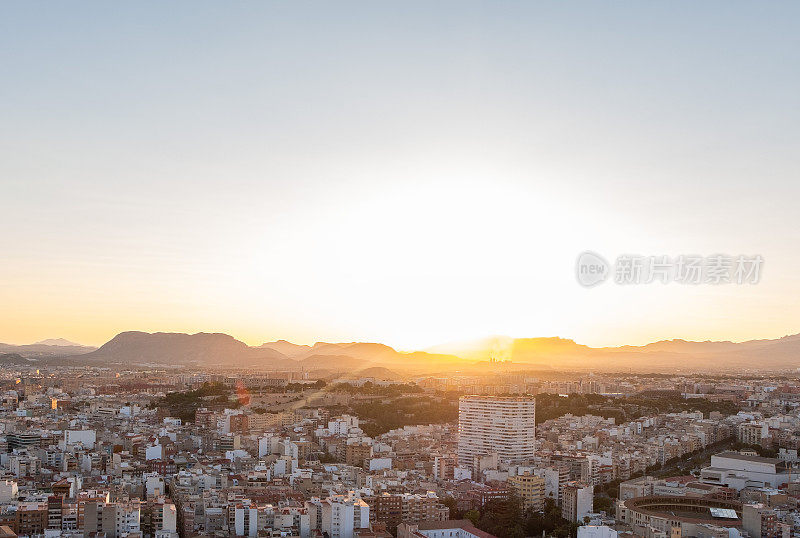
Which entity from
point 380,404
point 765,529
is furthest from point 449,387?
point 765,529

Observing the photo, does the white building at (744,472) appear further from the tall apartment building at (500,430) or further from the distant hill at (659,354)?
the distant hill at (659,354)

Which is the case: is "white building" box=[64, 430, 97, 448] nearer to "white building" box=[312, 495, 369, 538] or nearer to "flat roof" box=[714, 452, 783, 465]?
"white building" box=[312, 495, 369, 538]

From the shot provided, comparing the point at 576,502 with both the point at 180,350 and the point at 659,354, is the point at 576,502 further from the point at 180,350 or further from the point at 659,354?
the point at 659,354

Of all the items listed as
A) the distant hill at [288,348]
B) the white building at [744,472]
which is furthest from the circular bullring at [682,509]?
the distant hill at [288,348]

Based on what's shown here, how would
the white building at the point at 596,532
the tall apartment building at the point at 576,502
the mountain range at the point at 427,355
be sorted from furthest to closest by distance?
1. the mountain range at the point at 427,355
2. the tall apartment building at the point at 576,502
3. the white building at the point at 596,532

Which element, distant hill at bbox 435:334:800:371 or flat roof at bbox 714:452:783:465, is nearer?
flat roof at bbox 714:452:783:465

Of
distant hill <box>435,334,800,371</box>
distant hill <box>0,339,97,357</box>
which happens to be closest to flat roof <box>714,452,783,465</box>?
distant hill <box>435,334,800,371</box>
